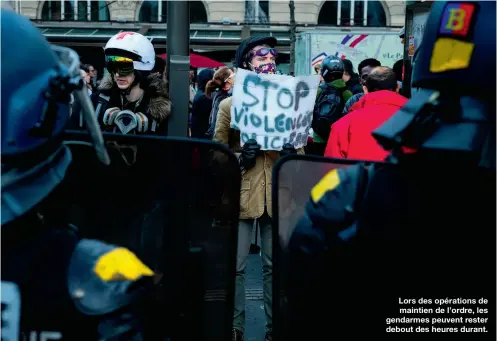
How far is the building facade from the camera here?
24312 millimetres

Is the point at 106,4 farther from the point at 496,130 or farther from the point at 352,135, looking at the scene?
the point at 496,130

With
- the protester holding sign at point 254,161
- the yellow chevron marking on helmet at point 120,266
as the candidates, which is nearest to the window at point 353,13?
the protester holding sign at point 254,161

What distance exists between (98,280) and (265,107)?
6.63 feet

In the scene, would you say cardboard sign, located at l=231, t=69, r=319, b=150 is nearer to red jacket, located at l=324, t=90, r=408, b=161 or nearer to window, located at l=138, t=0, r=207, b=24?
red jacket, located at l=324, t=90, r=408, b=161

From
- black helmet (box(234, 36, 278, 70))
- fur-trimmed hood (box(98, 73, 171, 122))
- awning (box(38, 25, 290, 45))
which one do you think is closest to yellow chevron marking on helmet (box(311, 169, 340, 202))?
fur-trimmed hood (box(98, 73, 171, 122))

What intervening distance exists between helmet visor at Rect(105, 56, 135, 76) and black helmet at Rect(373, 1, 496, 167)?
7.92 feet

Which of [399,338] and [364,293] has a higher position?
[364,293]

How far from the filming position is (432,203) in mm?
2215

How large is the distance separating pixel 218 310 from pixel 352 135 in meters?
1.62

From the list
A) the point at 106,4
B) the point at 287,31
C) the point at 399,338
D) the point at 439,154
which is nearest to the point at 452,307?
the point at 399,338

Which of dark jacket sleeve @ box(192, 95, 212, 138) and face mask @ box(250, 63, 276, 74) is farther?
dark jacket sleeve @ box(192, 95, 212, 138)

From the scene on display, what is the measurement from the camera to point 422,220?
88.5 inches

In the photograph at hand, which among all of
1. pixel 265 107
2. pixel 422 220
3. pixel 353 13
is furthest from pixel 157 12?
pixel 422 220

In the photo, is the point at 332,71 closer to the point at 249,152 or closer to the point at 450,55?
the point at 249,152
